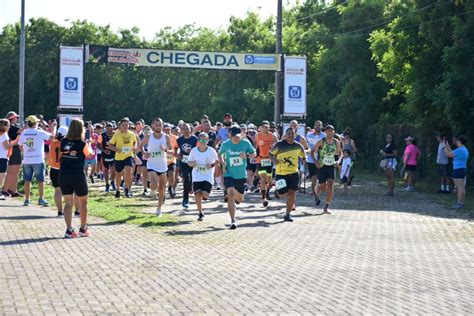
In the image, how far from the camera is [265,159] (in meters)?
21.0

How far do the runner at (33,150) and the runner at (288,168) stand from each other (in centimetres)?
455

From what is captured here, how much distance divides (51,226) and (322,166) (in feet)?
22.3

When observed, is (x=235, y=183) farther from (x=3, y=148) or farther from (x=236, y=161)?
(x=3, y=148)

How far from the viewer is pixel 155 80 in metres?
74.4

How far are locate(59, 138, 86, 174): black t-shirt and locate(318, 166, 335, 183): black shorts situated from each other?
730 centimetres

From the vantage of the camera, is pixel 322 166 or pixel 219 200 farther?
pixel 219 200

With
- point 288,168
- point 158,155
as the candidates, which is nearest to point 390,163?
point 288,168

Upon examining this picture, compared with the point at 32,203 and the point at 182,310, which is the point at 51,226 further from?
the point at 182,310

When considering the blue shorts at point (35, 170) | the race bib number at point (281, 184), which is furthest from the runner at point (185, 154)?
the blue shorts at point (35, 170)

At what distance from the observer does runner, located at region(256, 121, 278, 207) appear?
2081 centimetres

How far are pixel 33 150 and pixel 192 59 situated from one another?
1477 centimetres

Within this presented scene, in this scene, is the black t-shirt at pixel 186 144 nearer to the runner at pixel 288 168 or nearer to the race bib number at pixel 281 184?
the runner at pixel 288 168

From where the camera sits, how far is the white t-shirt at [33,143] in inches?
715

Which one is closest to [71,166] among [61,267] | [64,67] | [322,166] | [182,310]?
[61,267]
